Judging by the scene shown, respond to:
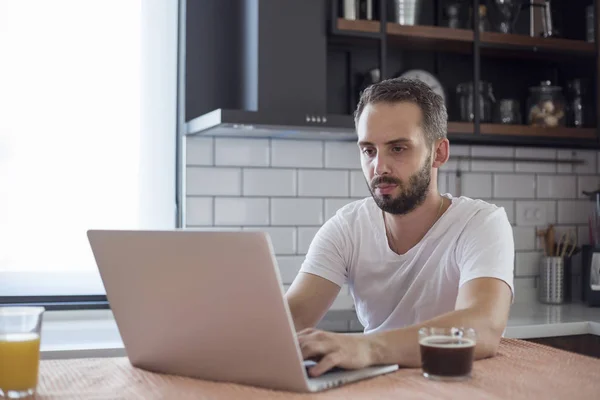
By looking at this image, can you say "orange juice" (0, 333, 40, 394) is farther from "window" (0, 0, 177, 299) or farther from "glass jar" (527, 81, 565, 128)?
"glass jar" (527, 81, 565, 128)

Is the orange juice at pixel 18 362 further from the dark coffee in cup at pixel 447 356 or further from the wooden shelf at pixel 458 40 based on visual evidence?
the wooden shelf at pixel 458 40

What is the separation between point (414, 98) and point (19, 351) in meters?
1.18

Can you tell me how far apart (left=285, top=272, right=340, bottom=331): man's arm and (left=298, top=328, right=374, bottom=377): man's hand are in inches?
22.7

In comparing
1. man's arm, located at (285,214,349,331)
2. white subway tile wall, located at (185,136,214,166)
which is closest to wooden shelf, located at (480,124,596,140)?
white subway tile wall, located at (185,136,214,166)

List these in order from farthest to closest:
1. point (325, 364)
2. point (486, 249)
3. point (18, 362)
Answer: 1. point (486, 249)
2. point (325, 364)
3. point (18, 362)

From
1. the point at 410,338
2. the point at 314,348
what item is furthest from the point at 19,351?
the point at 410,338

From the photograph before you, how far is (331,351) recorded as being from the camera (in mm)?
1426

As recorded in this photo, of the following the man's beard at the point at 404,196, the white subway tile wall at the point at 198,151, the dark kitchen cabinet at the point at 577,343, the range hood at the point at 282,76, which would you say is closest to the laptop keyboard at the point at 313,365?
the man's beard at the point at 404,196

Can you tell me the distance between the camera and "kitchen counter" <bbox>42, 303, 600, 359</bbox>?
2.46 m

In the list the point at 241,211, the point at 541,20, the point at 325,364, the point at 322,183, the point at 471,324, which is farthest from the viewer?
the point at 541,20

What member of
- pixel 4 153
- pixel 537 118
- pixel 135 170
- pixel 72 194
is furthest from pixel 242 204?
pixel 537 118

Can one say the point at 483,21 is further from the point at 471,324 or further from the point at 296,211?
the point at 471,324

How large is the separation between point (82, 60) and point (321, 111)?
2.88ft

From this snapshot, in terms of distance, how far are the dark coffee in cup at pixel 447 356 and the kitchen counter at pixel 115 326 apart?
1268 millimetres
